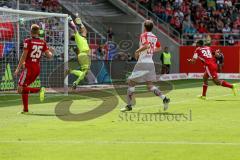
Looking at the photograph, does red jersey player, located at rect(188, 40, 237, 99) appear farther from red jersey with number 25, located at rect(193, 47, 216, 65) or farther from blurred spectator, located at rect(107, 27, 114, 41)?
blurred spectator, located at rect(107, 27, 114, 41)

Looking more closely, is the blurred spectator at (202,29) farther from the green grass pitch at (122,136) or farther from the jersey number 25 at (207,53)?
the green grass pitch at (122,136)

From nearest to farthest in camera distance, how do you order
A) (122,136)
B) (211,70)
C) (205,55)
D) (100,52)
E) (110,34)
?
1. (122,136)
2. (211,70)
3. (205,55)
4. (100,52)
5. (110,34)

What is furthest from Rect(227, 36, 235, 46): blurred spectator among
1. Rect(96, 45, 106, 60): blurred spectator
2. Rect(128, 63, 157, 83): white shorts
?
Rect(128, 63, 157, 83): white shorts

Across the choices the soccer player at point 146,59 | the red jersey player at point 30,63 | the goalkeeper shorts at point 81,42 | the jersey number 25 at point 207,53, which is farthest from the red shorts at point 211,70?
the red jersey player at point 30,63

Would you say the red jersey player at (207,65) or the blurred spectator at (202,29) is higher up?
the blurred spectator at (202,29)

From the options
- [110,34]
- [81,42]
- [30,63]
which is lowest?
[30,63]

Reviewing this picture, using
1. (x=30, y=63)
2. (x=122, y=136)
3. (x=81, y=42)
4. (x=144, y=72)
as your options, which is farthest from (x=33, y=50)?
(x=81, y=42)

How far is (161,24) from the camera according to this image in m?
49.5

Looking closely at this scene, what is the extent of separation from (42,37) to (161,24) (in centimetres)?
2327

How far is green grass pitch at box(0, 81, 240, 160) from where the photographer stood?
10953 millimetres

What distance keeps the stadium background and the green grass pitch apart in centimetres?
2148

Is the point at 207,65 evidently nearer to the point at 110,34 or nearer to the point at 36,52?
→ the point at 36,52

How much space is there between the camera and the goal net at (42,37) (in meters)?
26.6

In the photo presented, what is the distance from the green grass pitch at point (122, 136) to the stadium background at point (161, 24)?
2148cm
